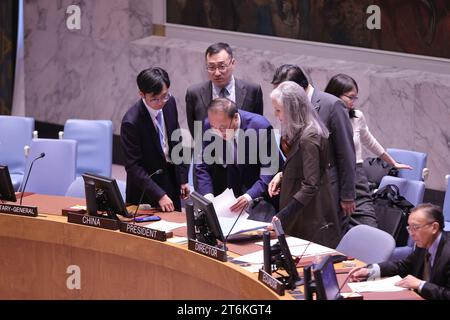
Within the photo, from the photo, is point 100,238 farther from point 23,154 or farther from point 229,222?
point 23,154

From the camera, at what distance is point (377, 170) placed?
25.2 feet

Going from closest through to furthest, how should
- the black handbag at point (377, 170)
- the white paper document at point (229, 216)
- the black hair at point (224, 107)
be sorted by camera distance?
the white paper document at point (229, 216), the black hair at point (224, 107), the black handbag at point (377, 170)

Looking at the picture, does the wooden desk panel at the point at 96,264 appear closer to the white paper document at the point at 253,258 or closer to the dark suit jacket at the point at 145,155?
the white paper document at the point at 253,258

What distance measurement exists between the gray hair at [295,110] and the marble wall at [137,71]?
10.1ft

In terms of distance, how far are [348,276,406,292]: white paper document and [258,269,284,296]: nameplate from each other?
15.9 inches

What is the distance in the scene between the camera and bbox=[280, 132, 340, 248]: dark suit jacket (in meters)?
5.95

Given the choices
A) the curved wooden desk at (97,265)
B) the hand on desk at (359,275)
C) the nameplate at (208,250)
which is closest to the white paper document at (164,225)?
the curved wooden desk at (97,265)

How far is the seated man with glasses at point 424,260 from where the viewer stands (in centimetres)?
517

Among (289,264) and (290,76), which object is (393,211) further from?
(289,264)

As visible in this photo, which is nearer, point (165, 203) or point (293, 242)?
point (293, 242)

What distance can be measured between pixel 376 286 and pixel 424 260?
388 mm

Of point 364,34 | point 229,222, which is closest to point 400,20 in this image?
point 364,34

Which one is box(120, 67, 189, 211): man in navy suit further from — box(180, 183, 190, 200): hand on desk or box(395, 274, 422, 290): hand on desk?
box(395, 274, 422, 290): hand on desk

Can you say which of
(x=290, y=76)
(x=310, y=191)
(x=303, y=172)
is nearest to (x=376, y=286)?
(x=310, y=191)
